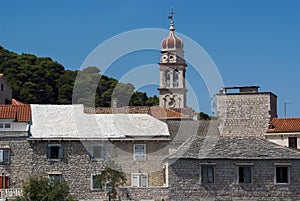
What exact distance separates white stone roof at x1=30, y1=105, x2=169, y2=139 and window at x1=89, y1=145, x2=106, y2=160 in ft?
2.65

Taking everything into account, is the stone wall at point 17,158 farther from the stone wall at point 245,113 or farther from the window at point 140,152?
the stone wall at point 245,113

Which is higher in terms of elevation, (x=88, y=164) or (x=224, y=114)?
(x=224, y=114)

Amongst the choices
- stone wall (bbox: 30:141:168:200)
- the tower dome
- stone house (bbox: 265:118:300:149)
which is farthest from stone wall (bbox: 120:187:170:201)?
the tower dome

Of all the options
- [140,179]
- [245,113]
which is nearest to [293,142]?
[245,113]

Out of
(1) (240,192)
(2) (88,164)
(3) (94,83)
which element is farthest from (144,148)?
(3) (94,83)

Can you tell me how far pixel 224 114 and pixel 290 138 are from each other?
7149 mm

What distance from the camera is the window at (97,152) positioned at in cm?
5700

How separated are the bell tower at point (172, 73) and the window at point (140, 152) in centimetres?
4254

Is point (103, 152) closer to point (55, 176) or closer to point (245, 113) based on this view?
point (55, 176)

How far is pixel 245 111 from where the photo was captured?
64.8 meters

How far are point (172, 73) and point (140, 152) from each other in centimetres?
4544

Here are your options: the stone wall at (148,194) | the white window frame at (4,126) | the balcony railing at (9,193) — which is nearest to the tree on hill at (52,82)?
the white window frame at (4,126)

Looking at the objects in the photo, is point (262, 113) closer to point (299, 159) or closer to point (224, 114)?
point (224, 114)

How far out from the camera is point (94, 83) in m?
98.8
